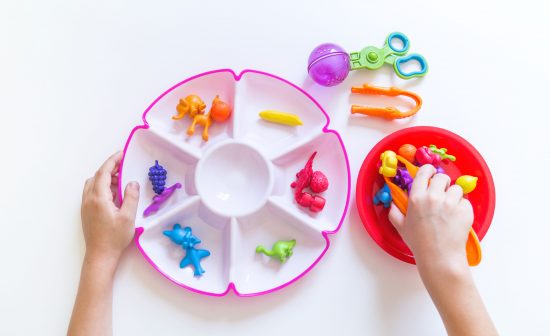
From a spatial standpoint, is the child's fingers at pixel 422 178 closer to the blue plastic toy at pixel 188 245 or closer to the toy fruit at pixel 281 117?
the toy fruit at pixel 281 117

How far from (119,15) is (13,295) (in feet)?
1.87

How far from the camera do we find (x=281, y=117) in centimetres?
83

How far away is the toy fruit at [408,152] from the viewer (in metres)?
0.80

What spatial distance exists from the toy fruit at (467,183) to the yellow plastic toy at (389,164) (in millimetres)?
115

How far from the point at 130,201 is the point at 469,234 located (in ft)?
1.95

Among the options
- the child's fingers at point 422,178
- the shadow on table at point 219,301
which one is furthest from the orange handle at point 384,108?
the shadow on table at point 219,301

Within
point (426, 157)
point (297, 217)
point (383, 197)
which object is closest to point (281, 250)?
point (297, 217)

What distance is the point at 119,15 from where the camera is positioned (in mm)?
894

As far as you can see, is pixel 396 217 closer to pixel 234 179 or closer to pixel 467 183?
pixel 467 183

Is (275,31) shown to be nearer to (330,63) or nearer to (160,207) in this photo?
(330,63)

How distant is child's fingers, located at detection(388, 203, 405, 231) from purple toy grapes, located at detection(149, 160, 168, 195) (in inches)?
16.1

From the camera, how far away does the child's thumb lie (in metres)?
0.79

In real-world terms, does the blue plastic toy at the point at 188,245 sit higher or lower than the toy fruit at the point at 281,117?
lower

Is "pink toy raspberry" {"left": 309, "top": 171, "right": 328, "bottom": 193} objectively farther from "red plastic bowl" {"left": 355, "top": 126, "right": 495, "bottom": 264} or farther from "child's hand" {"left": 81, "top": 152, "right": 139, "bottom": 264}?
"child's hand" {"left": 81, "top": 152, "right": 139, "bottom": 264}
